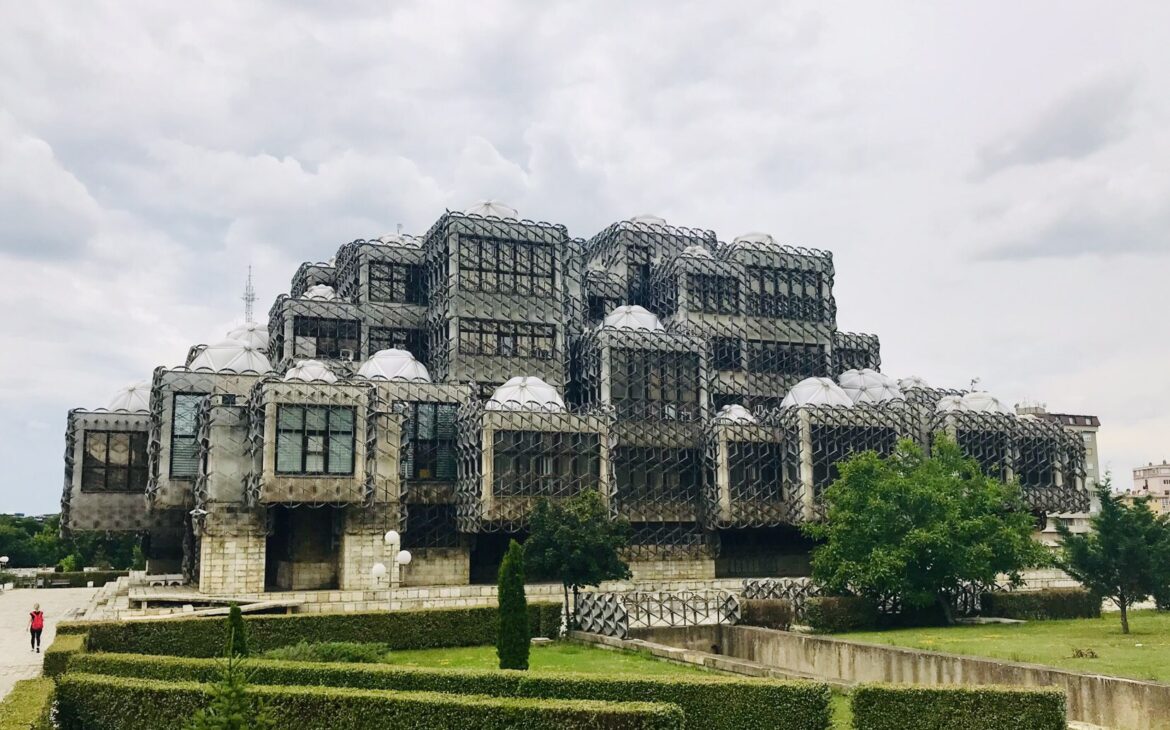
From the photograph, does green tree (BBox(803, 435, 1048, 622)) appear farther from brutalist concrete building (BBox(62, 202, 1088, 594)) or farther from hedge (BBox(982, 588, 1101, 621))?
brutalist concrete building (BBox(62, 202, 1088, 594))

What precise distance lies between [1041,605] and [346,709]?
34475 mm

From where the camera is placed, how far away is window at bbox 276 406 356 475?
1890 inches

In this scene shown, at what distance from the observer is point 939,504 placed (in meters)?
40.0

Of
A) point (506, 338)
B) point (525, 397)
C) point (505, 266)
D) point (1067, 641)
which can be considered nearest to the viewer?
point (1067, 641)

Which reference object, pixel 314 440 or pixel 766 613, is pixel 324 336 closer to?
pixel 314 440

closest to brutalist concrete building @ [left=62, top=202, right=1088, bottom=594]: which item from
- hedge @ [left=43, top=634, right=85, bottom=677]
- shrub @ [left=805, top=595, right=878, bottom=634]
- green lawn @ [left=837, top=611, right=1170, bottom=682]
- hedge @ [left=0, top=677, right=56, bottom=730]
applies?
shrub @ [left=805, top=595, right=878, bottom=634]

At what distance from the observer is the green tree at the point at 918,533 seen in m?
38.5

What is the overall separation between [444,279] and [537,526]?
78.1ft

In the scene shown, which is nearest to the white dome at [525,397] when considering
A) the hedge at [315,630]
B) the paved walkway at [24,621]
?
the hedge at [315,630]

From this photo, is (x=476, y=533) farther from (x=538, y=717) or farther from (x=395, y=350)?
(x=538, y=717)

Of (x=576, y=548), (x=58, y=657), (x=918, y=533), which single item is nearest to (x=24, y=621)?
(x=58, y=657)

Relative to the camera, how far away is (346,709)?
19688 mm

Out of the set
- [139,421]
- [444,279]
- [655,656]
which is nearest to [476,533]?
[444,279]

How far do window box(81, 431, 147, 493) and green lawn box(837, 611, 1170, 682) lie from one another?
130 ft
